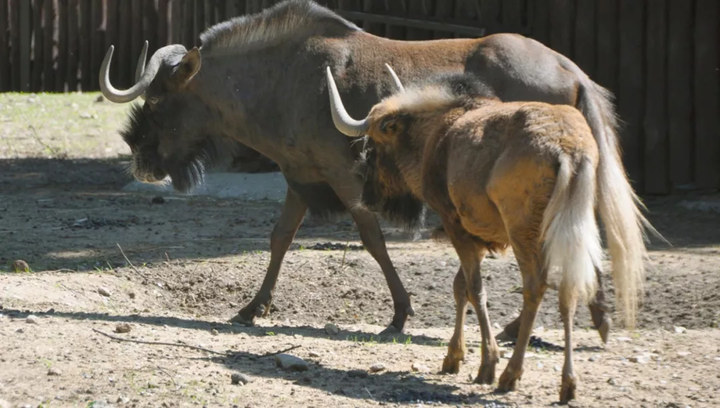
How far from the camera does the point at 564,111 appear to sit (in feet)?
18.9

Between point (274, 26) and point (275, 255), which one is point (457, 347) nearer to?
point (275, 255)

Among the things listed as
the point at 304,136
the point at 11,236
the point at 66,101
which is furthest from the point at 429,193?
the point at 66,101

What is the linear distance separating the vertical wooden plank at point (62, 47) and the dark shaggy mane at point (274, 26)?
299 inches

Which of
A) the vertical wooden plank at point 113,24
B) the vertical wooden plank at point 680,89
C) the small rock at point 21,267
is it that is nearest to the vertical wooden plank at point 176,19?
the vertical wooden plank at point 113,24

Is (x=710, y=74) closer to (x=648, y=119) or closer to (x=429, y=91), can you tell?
(x=648, y=119)

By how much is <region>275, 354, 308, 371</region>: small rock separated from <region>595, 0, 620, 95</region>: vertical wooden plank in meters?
7.71

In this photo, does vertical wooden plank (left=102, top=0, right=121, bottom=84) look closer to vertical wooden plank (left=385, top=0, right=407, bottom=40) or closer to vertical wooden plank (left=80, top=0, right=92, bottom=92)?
vertical wooden plank (left=80, top=0, right=92, bottom=92)

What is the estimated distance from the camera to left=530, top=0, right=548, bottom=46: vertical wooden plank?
13023 millimetres

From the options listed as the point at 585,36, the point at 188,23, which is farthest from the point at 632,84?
the point at 188,23

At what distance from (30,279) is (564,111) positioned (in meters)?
4.94

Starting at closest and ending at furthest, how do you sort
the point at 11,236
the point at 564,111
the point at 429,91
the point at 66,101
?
the point at 564,111 → the point at 429,91 → the point at 11,236 → the point at 66,101

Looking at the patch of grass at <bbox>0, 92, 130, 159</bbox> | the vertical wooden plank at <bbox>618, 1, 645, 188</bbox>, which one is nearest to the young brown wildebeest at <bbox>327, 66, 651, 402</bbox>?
the vertical wooden plank at <bbox>618, 1, 645, 188</bbox>

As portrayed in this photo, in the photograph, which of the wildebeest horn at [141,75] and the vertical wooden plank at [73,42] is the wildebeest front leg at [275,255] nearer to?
the wildebeest horn at [141,75]

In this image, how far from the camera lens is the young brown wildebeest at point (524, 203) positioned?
5.32m
